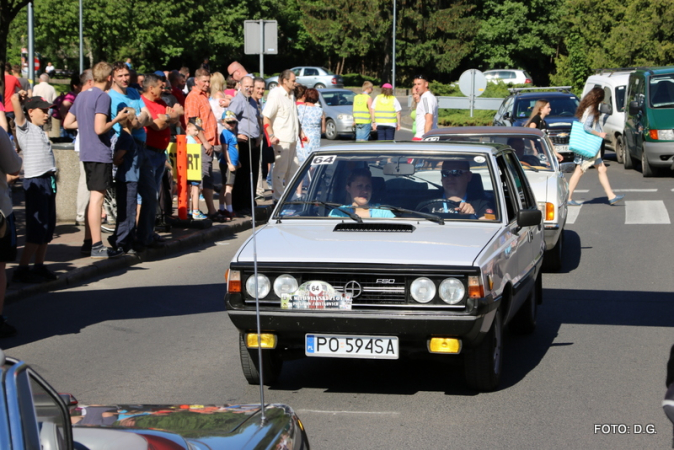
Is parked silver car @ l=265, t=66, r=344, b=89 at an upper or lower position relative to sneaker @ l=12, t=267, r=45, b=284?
upper

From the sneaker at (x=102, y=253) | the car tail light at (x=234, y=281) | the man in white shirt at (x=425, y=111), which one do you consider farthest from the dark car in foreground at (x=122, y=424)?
the man in white shirt at (x=425, y=111)

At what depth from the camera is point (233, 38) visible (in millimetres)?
64562

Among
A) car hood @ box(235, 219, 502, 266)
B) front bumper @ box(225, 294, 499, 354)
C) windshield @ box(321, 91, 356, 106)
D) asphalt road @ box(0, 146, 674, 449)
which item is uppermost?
windshield @ box(321, 91, 356, 106)

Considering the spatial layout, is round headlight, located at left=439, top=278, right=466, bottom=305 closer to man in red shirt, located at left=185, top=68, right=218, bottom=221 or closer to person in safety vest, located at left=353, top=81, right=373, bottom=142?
man in red shirt, located at left=185, top=68, right=218, bottom=221

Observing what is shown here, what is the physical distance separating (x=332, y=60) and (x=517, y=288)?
73.0 m

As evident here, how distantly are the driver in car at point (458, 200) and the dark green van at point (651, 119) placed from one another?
14.8 metres

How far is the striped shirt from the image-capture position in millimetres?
8469

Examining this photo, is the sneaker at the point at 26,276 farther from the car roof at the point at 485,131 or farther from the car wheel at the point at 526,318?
the car roof at the point at 485,131

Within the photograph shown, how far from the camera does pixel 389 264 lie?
5.36 m

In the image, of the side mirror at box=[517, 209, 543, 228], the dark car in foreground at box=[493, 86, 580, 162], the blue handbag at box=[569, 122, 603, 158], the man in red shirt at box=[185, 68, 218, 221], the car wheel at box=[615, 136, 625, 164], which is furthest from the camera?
the car wheel at box=[615, 136, 625, 164]

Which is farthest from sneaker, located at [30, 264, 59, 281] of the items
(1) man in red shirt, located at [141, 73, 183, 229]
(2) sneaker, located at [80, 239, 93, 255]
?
(1) man in red shirt, located at [141, 73, 183, 229]

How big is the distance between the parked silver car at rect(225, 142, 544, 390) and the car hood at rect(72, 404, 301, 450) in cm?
178

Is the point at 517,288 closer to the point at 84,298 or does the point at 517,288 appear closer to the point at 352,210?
the point at 352,210

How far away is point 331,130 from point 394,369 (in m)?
23.8
